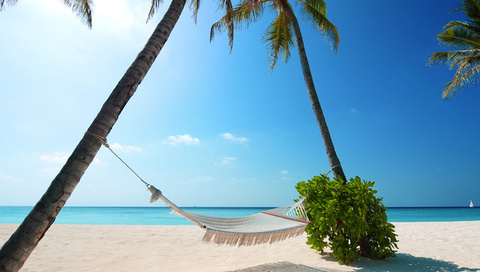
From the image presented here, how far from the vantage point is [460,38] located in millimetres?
6508

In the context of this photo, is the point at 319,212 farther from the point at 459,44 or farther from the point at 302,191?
the point at 459,44

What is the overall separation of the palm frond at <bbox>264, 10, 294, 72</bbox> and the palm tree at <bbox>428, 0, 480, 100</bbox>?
4.52 metres

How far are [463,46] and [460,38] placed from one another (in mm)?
295

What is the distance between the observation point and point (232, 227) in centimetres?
269

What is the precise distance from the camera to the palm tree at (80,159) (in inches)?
53.6

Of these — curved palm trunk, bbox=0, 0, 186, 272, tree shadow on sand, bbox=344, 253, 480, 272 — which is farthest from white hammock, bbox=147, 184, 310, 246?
tree shadow on sand, bbox=344, 253, 480, 272

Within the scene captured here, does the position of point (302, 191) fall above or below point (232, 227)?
above

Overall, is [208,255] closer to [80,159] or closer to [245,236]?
[245,236]

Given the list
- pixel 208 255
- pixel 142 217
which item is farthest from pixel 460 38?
pixel 142 217

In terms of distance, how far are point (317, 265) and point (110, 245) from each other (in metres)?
3.39

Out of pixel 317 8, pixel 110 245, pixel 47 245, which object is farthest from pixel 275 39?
pixel 47 245

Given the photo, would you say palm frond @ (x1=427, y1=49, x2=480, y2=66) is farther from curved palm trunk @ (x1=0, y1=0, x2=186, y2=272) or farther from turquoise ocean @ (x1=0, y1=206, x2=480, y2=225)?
turquoise ocean @ (x1=0, y1=206, x2=480, y2=225)

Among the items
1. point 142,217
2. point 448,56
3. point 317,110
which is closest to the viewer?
point 317,110

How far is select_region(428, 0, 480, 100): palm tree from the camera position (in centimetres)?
638
